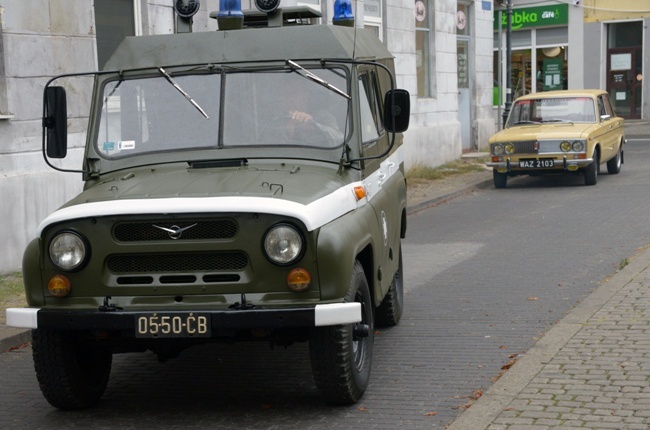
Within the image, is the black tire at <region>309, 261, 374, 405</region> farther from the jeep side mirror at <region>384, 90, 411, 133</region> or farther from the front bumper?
the jeep side mirror at <region>384, 90, 411, 133</region>

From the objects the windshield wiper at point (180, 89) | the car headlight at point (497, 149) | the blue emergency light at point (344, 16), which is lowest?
the car headlight at point (497, 149)

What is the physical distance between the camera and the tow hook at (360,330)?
262 inches

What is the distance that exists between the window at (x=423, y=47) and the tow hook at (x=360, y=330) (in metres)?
19.8

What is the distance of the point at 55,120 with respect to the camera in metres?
7.52

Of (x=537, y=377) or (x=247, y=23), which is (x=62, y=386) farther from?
(x=247, y=23)

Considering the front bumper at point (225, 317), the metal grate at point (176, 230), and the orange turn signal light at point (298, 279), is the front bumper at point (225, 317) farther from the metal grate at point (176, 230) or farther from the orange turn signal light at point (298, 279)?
the metal grate at point (176, 230)

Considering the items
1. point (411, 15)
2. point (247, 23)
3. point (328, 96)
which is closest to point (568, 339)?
point (328, 96)

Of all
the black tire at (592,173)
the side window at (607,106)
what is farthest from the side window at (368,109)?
the side window at (607,106)

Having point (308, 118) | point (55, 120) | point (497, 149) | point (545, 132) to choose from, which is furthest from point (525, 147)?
point (55, 120)

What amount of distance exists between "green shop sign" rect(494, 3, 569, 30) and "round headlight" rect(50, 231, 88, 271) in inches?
1515

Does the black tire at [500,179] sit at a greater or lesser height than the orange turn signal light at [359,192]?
lesser

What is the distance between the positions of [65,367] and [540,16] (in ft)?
129

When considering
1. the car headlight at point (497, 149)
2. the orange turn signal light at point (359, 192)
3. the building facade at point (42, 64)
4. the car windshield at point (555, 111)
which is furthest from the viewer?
the car windshield at point (555, 111)

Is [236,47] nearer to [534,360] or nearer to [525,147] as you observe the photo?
[534,360]
